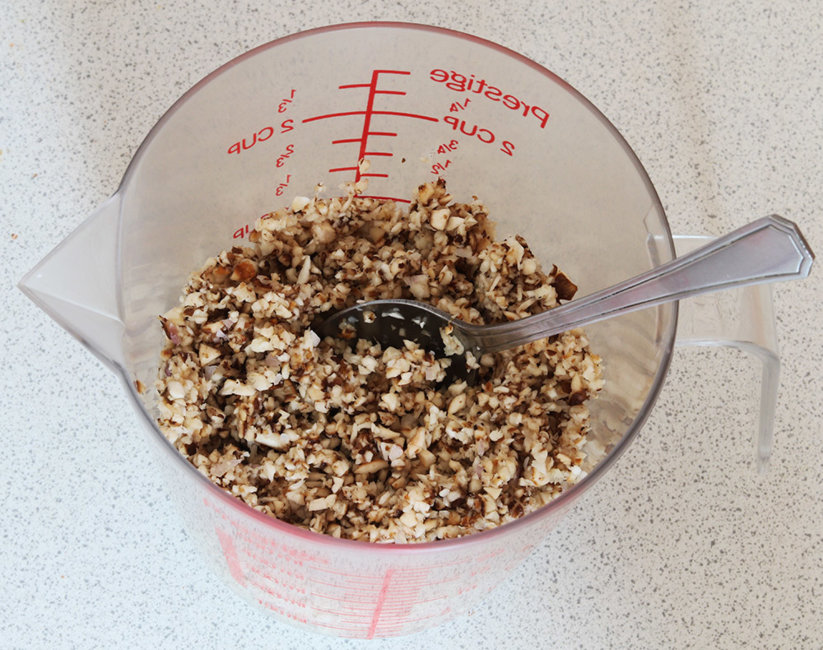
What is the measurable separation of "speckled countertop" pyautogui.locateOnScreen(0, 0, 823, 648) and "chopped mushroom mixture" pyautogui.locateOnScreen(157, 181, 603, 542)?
199 mm

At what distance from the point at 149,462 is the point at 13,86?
0.52 m

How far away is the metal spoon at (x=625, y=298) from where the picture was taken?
1.95 ft

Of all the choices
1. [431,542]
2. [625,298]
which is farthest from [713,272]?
[431,542]

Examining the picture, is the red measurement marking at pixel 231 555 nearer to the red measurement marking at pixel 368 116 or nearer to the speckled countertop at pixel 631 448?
the speckled countertop at pixel 631 448

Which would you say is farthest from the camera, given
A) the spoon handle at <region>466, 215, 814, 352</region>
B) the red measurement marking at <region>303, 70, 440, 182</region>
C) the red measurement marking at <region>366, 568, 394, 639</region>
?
the red measurement marking at <region>303, 70, 440, 182</region>

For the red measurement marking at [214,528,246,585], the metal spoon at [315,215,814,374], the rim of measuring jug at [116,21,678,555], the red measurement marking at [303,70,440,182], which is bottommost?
the red measurement marking at [214,528,246,585]

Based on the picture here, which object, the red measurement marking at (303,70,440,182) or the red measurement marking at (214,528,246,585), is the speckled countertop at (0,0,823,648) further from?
the red measurement marking at (303,70,440,182)

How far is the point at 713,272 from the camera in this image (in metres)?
0.63

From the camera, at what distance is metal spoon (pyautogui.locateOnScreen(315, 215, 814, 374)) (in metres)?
0.59

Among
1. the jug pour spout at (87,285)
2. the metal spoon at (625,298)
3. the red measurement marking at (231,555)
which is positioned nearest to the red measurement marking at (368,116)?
the metal spoon at (625,298)

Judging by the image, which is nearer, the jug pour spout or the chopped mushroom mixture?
the jug pour spout

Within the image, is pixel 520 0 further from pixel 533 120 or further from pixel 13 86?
pixel 13 86

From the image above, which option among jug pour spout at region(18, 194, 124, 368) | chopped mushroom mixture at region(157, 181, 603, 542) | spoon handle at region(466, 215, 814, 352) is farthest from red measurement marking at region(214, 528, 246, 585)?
spoon handle at region(466, 215, 814, 352)

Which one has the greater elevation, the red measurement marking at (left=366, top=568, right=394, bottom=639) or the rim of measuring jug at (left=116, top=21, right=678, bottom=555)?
the rim of measuring jug at (left=116, top=21, right=678, bottom=555)
